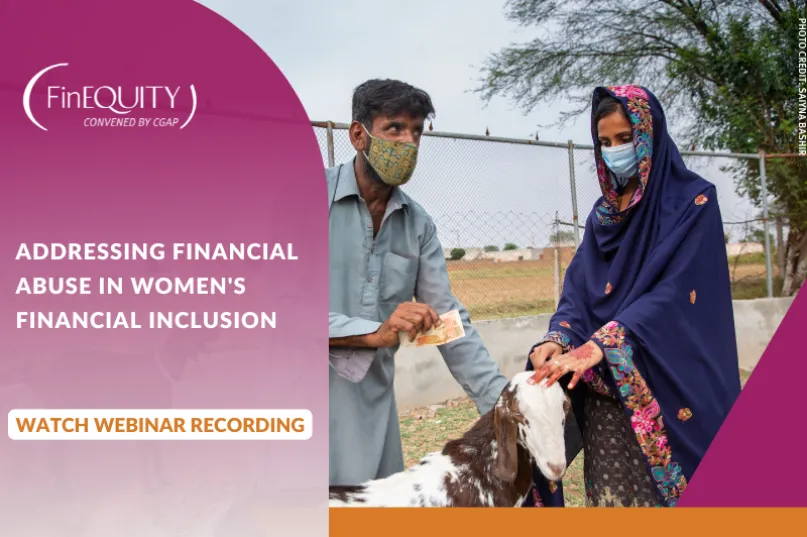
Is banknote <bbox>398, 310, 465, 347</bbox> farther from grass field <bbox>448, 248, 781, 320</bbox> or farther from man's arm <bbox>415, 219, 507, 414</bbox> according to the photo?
grass field <bbox>448, 248, 781, 320</bbox>

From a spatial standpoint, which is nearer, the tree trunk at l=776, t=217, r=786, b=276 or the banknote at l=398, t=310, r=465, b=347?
the banknote at l=398, t=310, r=465, b=347

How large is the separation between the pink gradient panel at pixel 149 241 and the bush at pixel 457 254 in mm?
2793

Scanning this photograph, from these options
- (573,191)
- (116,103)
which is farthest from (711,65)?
(116,103)

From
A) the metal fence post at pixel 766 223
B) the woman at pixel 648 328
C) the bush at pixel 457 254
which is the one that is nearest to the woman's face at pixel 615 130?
the woman at pixel 648 328

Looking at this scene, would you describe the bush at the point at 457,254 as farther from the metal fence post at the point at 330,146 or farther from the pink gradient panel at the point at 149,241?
the pink gradient panel at the point at 149,241

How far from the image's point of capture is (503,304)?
618 cm

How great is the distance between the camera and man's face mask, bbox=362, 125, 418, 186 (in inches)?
97.0

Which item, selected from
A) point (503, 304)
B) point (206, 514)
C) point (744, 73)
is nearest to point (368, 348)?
point (206, 514)

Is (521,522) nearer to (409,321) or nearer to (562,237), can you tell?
(409,321)

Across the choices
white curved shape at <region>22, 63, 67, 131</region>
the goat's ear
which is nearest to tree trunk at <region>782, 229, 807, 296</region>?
the goat's ear

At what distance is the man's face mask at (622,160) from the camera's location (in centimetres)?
231

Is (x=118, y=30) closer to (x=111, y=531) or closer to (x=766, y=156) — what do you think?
(x=111, y=531)

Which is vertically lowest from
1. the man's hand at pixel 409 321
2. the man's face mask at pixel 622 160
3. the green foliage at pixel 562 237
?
the man's hand at pixel 409 321

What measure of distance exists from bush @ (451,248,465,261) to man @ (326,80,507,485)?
290cm
